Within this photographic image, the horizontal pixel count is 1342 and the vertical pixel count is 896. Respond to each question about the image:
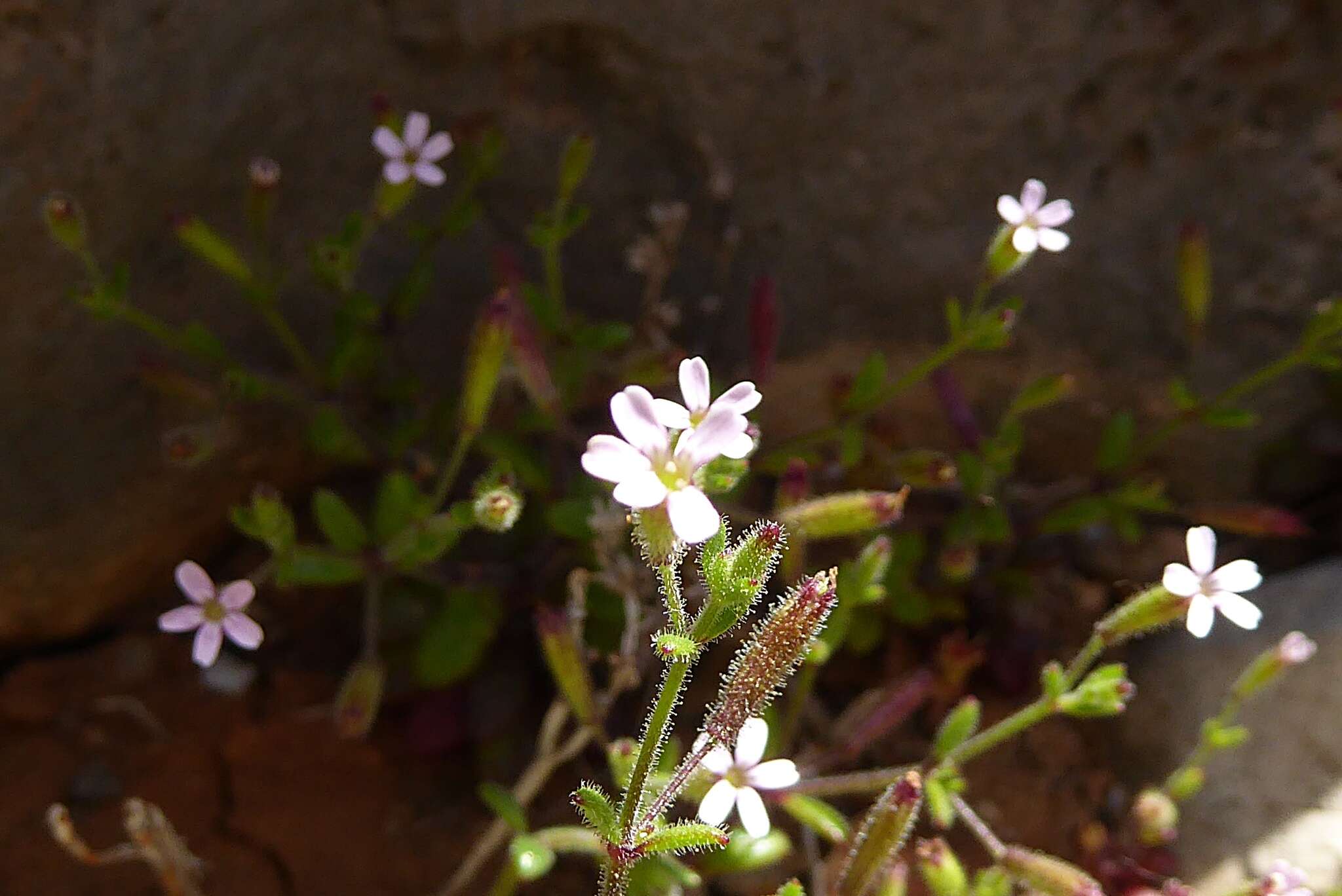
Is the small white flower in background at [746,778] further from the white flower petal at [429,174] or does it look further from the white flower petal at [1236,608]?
the white flower petal at [429,174]

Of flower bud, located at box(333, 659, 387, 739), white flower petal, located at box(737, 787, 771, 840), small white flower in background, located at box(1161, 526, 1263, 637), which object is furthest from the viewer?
flower bud, located at box(333, 659, 387, 739)

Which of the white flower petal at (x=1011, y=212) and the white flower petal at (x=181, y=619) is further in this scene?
the white flower petal at (x=1011, y=212)

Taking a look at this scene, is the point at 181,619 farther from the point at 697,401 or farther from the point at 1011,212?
the point at 1011,212

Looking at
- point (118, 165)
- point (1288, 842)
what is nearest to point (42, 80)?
point (118, 165)

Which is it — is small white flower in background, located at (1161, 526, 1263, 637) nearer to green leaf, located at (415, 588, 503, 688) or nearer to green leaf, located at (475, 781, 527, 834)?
green leaf, located at (475, 781, 527, 834)

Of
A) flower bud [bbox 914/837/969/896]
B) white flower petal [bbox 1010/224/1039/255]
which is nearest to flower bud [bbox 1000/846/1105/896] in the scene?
flower bud [bbox 914/837/969/896]

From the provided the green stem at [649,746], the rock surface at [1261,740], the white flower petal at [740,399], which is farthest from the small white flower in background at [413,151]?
the rock surface at [1261,740]
